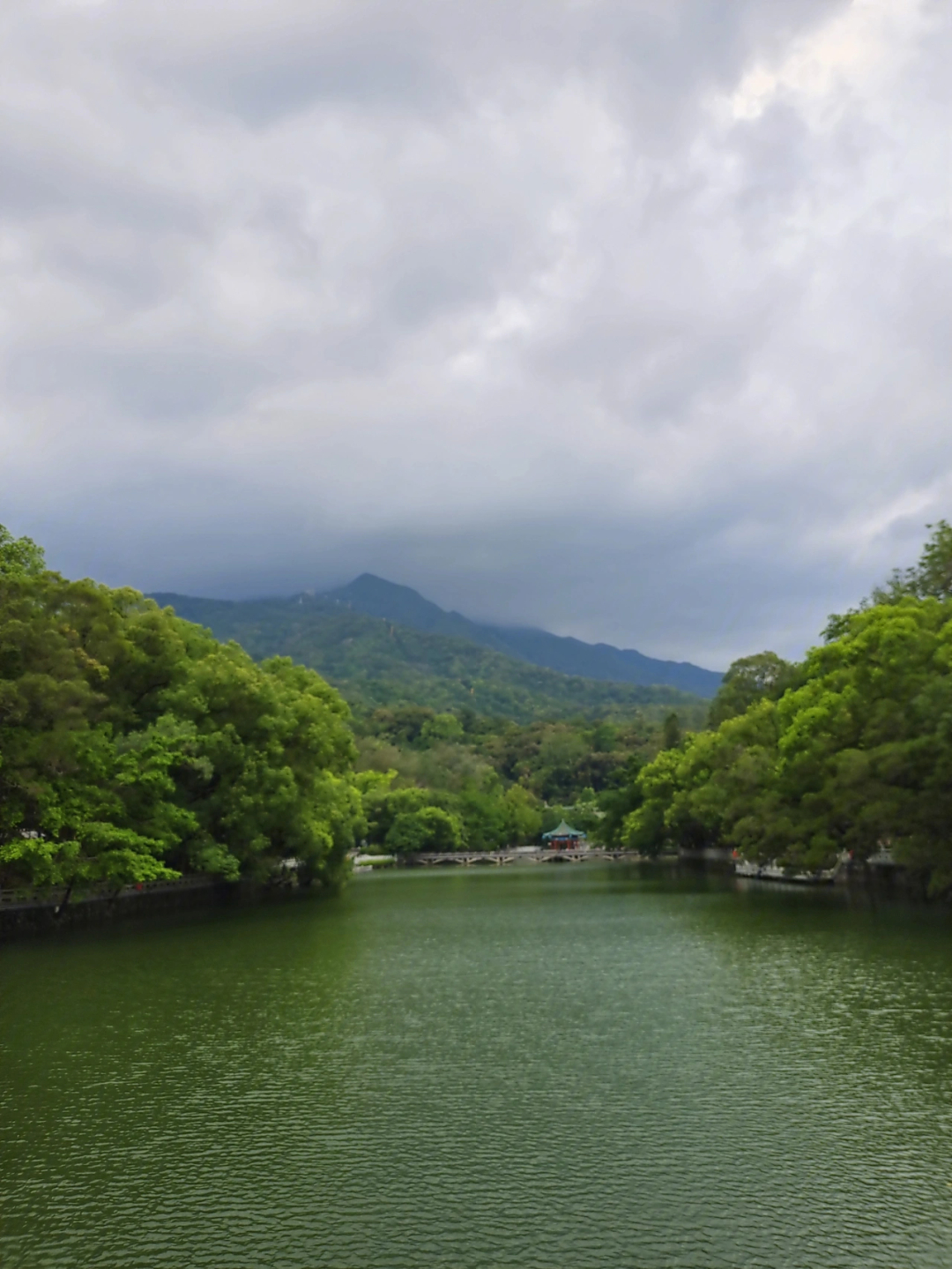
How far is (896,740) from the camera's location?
40.3 m

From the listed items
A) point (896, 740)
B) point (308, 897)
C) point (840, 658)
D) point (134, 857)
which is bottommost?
point (308, 897)

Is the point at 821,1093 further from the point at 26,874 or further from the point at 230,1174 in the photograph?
the point at 26,874

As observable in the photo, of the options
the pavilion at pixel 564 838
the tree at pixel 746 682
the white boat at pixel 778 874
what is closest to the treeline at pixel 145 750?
the white boat at pixel 778 874

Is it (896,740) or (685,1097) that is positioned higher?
(896,740)

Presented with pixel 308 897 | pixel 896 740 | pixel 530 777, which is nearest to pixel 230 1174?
pixel 896 740

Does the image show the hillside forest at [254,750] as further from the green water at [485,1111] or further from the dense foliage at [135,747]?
the green water at [485,1111]

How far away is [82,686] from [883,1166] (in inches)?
1115

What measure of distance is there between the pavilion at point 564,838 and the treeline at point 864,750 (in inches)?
2644

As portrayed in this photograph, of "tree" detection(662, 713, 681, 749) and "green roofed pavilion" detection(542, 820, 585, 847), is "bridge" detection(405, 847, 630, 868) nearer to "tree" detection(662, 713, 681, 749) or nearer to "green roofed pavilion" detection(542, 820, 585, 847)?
"green roofed pavilion" detection(542, 820, 585, 847)

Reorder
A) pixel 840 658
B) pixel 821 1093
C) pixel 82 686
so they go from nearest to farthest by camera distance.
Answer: pixel 821 1093
pixel 82 686
pixel 840 658

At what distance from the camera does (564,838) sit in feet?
447

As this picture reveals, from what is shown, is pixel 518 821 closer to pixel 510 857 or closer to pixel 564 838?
pixel 564 838

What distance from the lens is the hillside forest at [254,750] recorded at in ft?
112

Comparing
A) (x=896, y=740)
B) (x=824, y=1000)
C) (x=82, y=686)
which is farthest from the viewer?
(x=896, y=740)
